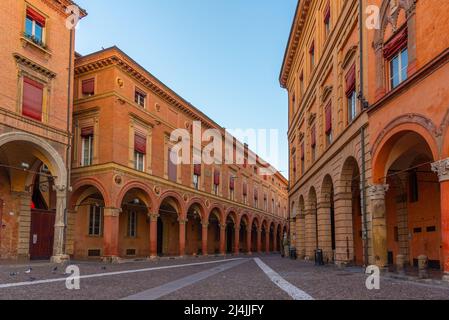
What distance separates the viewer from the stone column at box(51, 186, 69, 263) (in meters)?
21.2

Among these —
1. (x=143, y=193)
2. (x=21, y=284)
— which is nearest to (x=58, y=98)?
(x=143, y=193)

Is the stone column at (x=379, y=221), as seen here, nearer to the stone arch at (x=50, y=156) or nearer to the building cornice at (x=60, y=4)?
the stone arch at (x=50, y=156)

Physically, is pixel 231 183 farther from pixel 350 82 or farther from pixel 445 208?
pixel 445 208

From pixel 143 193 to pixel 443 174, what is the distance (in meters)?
20.8

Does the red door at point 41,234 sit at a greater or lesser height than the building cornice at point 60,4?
lesser

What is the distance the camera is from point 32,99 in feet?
67.7

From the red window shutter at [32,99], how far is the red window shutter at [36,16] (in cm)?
313

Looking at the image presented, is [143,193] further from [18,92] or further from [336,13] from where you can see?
[336,13]

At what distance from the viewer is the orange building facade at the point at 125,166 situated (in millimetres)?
25562

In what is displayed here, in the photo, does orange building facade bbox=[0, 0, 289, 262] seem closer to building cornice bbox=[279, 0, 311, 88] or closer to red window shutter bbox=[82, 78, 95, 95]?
red window shutter bbox=[82, 78, 95, 95]

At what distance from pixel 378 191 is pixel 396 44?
4.51 meters

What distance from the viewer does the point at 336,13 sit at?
19.8 m

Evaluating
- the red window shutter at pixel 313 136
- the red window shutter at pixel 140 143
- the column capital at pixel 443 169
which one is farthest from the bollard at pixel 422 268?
the red window shutter at pixel 140 143

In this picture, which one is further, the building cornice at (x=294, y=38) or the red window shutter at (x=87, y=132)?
the building cornice at (x=294, y=38)
